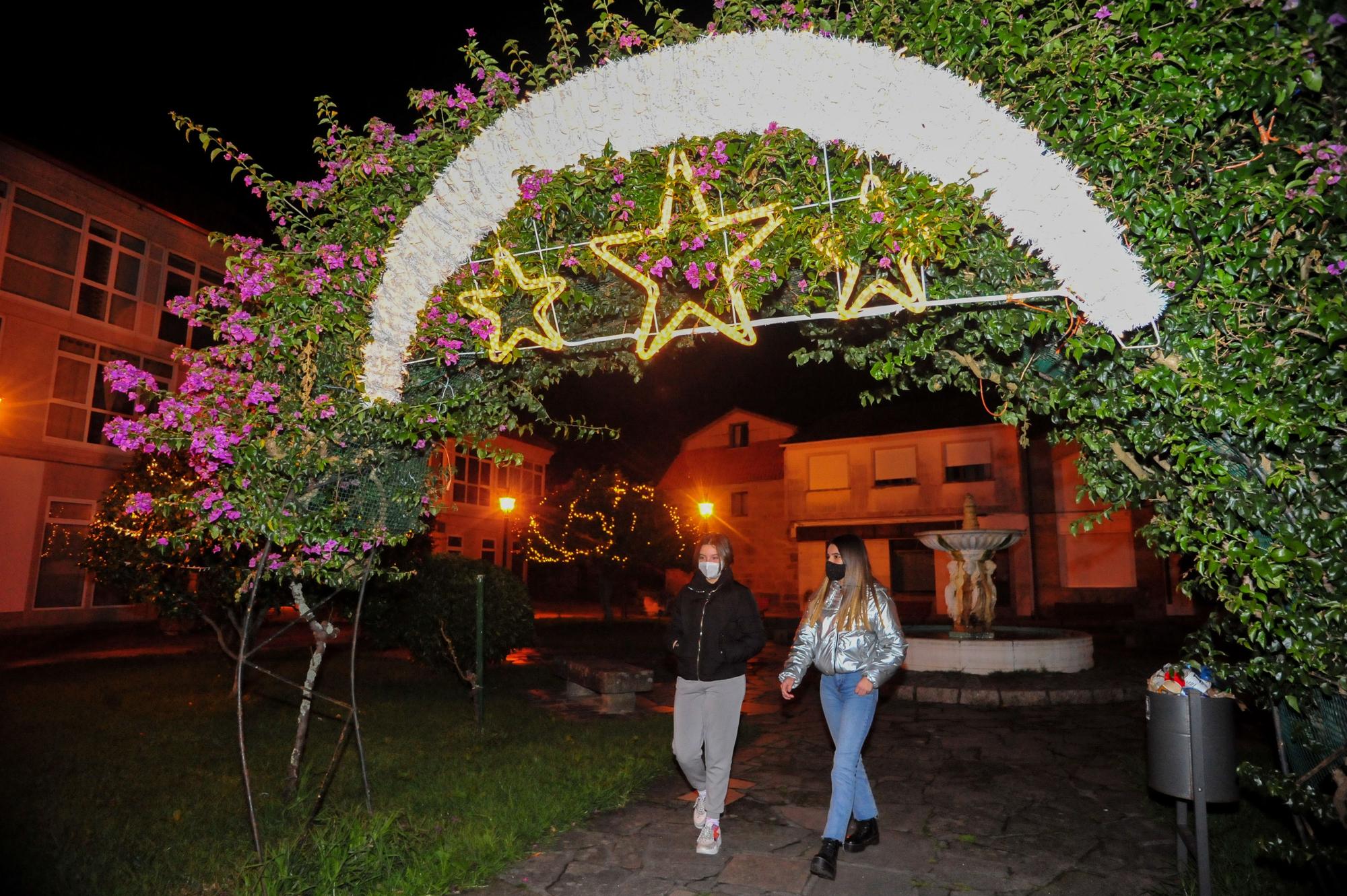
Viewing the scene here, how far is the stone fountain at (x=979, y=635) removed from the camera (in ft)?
34.9

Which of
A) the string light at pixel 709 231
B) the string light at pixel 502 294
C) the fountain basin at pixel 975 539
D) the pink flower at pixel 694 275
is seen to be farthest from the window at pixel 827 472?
the pink flower at pixel 694 275

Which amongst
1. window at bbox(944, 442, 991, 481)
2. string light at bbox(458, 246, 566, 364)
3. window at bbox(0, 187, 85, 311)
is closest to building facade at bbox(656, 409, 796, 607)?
window at bbox(944, 442, 991, 481)

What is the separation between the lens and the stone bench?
934 cm

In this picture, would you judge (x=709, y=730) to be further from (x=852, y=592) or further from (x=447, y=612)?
(x=447, y=612)

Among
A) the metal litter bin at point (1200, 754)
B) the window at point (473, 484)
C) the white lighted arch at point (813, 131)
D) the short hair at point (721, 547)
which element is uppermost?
the window at point (473, 484)

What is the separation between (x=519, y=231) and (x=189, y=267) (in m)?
23.0

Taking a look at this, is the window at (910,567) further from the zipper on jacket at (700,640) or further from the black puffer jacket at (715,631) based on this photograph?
the zipper on jacket at (700,640)

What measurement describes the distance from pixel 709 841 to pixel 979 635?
27.8ft

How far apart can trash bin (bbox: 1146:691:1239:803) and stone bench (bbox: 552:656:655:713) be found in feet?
21.1

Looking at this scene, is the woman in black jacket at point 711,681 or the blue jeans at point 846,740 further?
the woman in black jacket at point 711,681

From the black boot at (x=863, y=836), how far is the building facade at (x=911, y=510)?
19.5 metres

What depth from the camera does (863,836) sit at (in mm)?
4645

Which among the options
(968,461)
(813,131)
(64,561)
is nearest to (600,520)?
(64,561)

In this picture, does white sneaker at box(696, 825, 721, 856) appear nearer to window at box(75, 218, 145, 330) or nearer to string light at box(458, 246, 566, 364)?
string light at box(458, 246, 566, 364)
